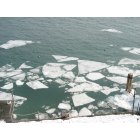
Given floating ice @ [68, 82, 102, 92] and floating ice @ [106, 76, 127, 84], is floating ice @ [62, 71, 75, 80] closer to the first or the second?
floating ice @ [68, 82, 102, 92]

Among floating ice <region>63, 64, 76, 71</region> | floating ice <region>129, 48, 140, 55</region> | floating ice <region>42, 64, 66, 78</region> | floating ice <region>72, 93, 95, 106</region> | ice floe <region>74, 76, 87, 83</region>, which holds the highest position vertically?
floating ice <region>129, 48, 140, 55</region>

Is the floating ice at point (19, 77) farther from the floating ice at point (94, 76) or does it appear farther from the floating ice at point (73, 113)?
the floating ice at point (73, 113)

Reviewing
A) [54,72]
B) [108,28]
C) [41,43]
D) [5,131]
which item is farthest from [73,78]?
[108,28]

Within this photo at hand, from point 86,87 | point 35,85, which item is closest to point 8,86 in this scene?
point 35,85

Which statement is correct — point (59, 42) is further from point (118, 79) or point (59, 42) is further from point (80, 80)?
point (118, 79)

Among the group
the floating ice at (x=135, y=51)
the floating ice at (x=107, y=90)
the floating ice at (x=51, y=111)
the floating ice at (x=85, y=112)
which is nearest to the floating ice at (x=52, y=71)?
the floating ice at (x=107, y=90)

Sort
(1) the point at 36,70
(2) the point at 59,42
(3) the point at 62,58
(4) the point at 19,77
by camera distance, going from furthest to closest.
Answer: (2) the point at 59,42 < (3) the point at 62,58 < (1) the point at 36,70 < (4) the point at 19,77

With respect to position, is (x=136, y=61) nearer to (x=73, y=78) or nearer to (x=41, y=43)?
(x=73, y=78)

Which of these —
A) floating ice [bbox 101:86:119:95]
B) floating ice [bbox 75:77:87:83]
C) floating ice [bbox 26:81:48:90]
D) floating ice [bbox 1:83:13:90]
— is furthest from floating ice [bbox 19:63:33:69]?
floating ice [bbox 101:86:119:95]

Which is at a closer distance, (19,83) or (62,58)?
(19,83)
